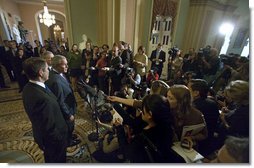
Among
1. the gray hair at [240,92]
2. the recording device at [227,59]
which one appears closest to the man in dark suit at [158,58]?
the recording device at [227,59]

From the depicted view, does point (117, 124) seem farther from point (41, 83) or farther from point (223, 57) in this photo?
point (223, 57)

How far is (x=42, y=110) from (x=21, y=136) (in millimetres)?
1031

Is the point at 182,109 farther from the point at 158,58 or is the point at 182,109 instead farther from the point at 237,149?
the point at 158,58

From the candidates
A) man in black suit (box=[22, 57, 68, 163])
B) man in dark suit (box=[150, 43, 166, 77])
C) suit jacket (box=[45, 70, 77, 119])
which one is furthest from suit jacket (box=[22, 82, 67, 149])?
man in dark suit (box=[150, 43, 166, 77])

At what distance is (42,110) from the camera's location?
2.56ft

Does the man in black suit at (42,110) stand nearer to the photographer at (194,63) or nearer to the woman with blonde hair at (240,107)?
the woman with blonde hair at (240,107)

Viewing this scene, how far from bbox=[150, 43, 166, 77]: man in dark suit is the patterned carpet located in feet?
4.29

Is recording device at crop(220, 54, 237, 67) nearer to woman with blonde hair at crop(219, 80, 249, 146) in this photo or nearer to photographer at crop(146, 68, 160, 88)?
woman with blonde hair at crop(219, 80, 249, 146)

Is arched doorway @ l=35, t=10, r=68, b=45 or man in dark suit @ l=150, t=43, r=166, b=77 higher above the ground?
arched doorway @ l=35, t=10, r=68, b=45

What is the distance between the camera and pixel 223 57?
118 cm

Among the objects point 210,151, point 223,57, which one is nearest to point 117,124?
point 210,151

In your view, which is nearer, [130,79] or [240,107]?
[240,107]

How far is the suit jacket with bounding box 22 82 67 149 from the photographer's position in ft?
2.51

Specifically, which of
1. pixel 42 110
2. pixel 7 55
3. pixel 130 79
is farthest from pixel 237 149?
pixel 7 55
